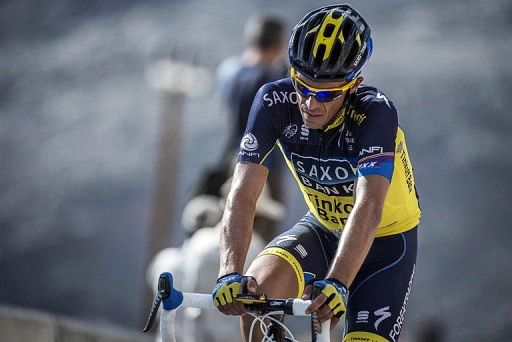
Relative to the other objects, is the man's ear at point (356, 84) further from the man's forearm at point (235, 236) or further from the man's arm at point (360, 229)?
the man's forearm at point (235, 236)

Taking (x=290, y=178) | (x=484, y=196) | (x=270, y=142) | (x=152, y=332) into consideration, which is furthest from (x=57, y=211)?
(x=270, y=142)

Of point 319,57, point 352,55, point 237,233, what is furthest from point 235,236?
point 352,55

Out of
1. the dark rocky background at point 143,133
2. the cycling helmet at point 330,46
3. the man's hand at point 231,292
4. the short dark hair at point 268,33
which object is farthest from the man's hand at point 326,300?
the dark rocky background at point 143,133

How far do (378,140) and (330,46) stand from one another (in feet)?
1.58

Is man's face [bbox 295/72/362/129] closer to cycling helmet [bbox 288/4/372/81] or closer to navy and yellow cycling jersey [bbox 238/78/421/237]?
cycling helmet [bbox 288/4/372/81]

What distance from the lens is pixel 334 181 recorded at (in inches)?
221

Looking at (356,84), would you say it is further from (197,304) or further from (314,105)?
(197,304)

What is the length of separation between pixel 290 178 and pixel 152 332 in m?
8.66

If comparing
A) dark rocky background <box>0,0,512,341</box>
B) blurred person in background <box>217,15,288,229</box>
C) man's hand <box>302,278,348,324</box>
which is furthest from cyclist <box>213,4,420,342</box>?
dark rocky background <box>0,0,512,341</box>

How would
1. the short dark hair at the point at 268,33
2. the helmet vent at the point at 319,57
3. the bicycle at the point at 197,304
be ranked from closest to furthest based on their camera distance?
the bicycle at the point at 197,304
the helmet vent at the point at 319,57
the short dark hair at the point at 268,33

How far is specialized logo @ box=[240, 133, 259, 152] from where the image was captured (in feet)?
17.9

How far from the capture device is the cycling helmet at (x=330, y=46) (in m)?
5.23

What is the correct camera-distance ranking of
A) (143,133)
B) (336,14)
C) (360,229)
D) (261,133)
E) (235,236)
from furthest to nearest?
(143,133), (261,133), (336,14), (235,236), (360,229)

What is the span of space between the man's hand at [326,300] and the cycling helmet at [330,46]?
3.56 feet
